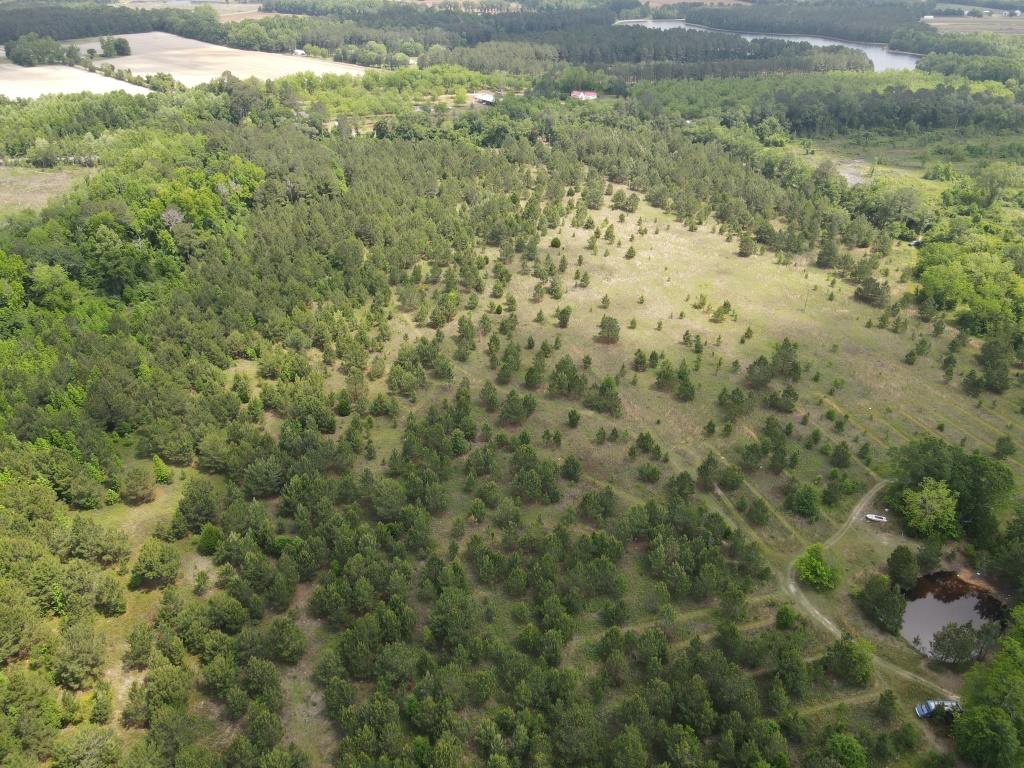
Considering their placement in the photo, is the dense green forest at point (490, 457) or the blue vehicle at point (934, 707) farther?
the blue vehicle at point (934, 707)

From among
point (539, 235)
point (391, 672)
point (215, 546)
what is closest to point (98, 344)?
point (215, 546)

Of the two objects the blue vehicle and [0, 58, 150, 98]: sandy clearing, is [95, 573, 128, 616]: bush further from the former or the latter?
[0, 58, 150, 98]: sandy clearing

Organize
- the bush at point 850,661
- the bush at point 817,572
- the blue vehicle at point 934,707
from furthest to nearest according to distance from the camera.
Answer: the bush at point 817,572 → the bush at point 850,661 → the blue vehicle at point 934,707

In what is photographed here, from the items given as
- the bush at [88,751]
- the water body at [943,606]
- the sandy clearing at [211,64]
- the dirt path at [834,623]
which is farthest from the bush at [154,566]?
→ the sandy clearing at [211,64]

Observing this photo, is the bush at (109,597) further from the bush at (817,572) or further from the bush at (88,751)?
the bush at (817,572)

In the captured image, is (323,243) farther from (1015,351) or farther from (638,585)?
(1015,351)

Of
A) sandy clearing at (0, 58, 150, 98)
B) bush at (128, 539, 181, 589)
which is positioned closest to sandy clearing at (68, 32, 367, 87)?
sandy clearing at (0, 58, 150, 98)
